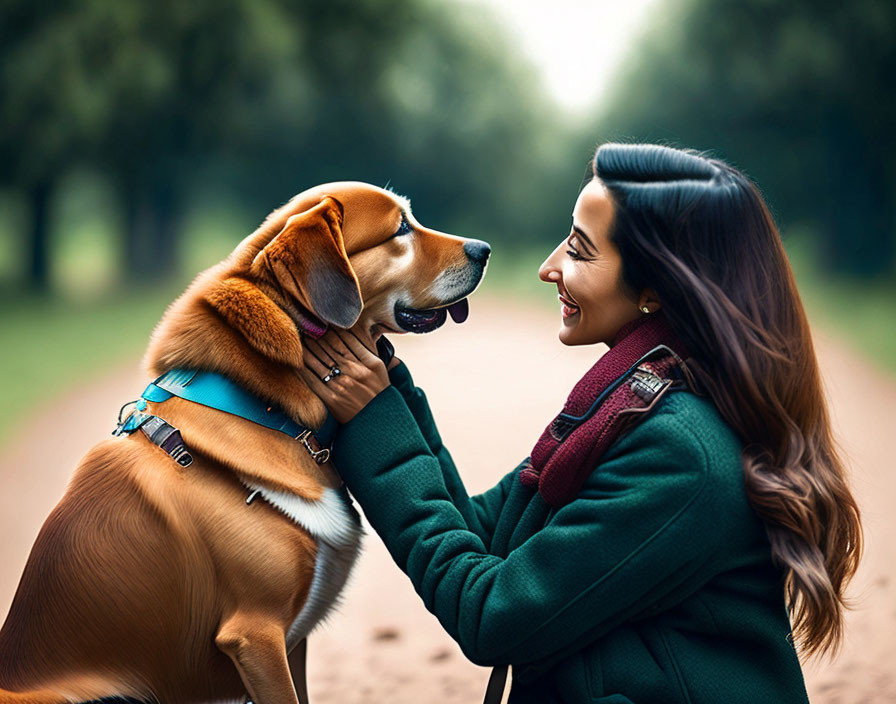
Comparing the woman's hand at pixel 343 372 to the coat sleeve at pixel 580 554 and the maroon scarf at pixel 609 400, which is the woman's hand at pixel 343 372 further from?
the maroon scarf at pixel 609 400

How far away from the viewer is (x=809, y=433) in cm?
203

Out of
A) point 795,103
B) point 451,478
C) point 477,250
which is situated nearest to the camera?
point 451,478

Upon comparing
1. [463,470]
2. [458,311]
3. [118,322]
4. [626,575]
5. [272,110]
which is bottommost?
[463,470]

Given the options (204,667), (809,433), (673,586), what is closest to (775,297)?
(809,433)

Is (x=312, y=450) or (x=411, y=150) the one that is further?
(x=411, y=150)

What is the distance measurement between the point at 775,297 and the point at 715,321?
0.21 m

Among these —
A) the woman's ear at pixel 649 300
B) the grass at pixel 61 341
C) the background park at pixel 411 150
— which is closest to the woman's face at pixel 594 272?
the woman's ear at pixel 649 300

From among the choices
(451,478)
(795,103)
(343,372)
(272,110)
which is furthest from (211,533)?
(795,103)

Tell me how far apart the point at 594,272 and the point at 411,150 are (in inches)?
665

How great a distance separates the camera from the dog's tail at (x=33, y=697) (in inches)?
79.4

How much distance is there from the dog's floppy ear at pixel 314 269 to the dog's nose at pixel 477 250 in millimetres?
527

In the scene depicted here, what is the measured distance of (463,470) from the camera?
26.0ft

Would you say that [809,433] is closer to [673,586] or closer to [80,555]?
[673,586]

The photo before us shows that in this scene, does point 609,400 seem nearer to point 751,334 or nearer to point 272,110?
point 751,334
